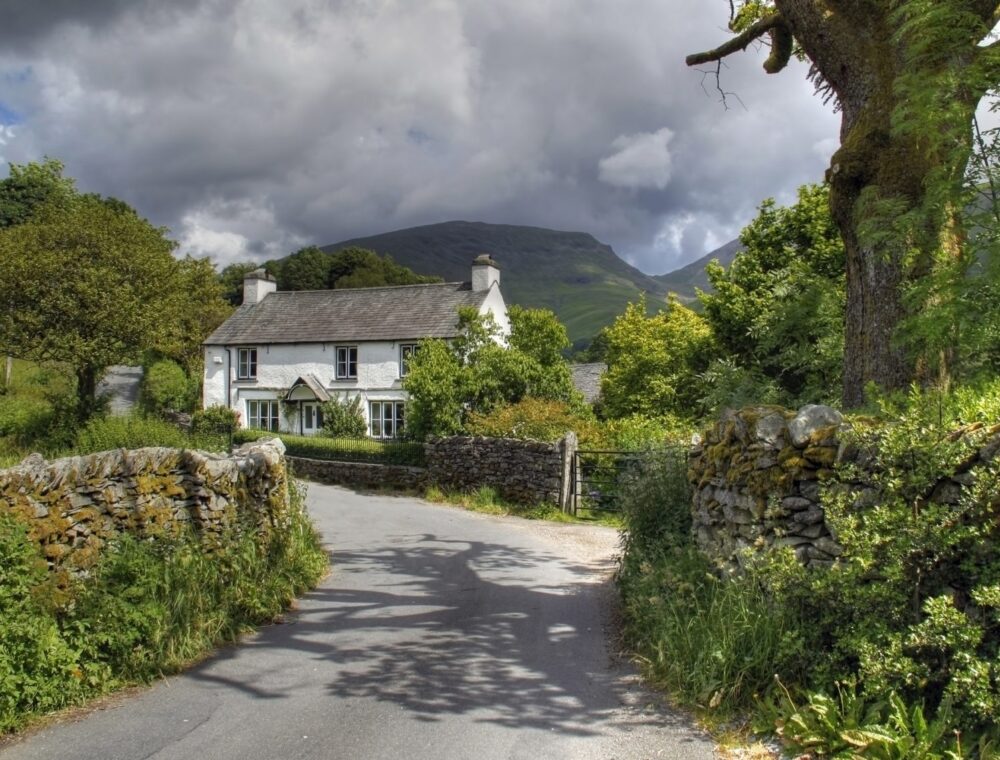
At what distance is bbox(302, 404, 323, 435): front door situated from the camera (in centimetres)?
3856

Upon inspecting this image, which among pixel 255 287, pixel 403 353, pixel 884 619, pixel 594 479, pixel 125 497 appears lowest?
pixel 594 479

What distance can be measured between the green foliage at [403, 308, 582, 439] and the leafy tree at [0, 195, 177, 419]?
9.03 meters

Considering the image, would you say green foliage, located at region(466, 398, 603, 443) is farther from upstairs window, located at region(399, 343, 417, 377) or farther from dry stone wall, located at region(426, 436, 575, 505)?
upstairs window, located at region(399, 343, 417, 377)

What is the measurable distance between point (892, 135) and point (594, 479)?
11.7m

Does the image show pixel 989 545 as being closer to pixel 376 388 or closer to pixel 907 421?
pixel 907 421

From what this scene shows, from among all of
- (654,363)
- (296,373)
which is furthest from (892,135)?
(296,373)

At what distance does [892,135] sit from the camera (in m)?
7.05

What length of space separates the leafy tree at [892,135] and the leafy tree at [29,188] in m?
59.9

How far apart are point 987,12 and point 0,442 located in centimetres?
2647

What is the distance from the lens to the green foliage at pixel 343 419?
36062 mm

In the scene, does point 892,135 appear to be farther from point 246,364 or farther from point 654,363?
point 246,364

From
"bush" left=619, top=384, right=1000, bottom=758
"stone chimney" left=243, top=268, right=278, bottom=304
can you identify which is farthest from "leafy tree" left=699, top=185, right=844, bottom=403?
"stone chimney" left=243, top=268, right=278, bottom=304

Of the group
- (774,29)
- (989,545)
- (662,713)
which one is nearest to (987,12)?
(774,29)

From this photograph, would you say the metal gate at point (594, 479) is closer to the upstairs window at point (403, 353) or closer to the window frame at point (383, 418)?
the upstairs window at point (403, 353)
